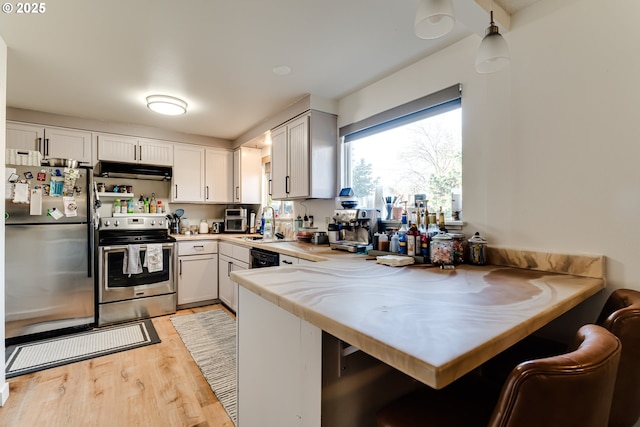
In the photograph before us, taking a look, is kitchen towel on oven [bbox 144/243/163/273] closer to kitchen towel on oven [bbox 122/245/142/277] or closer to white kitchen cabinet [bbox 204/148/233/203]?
kitchen towel on oven [bbox 122/245/142/277]

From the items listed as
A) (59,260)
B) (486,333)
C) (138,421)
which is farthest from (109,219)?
(486,333)

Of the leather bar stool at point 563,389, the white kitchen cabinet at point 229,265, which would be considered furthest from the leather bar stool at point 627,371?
the white kitchen cabinet at point 229,265

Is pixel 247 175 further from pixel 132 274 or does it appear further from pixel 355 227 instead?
pixel 355 227

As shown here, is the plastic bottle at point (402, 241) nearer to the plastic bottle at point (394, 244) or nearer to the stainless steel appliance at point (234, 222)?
the plastic bottle at point (394, 244)

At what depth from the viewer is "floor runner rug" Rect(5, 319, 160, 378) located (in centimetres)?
224

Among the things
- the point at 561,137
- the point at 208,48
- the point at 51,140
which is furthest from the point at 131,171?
the point at 561,137

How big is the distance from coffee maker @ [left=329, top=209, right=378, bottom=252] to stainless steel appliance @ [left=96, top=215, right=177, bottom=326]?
7.14ft

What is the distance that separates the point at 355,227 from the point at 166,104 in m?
2.15

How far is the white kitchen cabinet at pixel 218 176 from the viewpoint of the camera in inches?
165

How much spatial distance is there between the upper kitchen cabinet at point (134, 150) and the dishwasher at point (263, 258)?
6.54 ft

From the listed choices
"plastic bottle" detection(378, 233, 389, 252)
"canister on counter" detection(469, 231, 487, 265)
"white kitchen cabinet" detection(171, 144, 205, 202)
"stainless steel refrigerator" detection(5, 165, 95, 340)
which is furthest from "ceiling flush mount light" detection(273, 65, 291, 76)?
"white kitchen cabinet" detection(171, 144, 205, 202)

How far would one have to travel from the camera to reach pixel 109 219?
10.7 ft

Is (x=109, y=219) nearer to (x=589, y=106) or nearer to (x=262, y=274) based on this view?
(x=262, y=274)

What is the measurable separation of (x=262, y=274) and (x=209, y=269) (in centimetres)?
271
